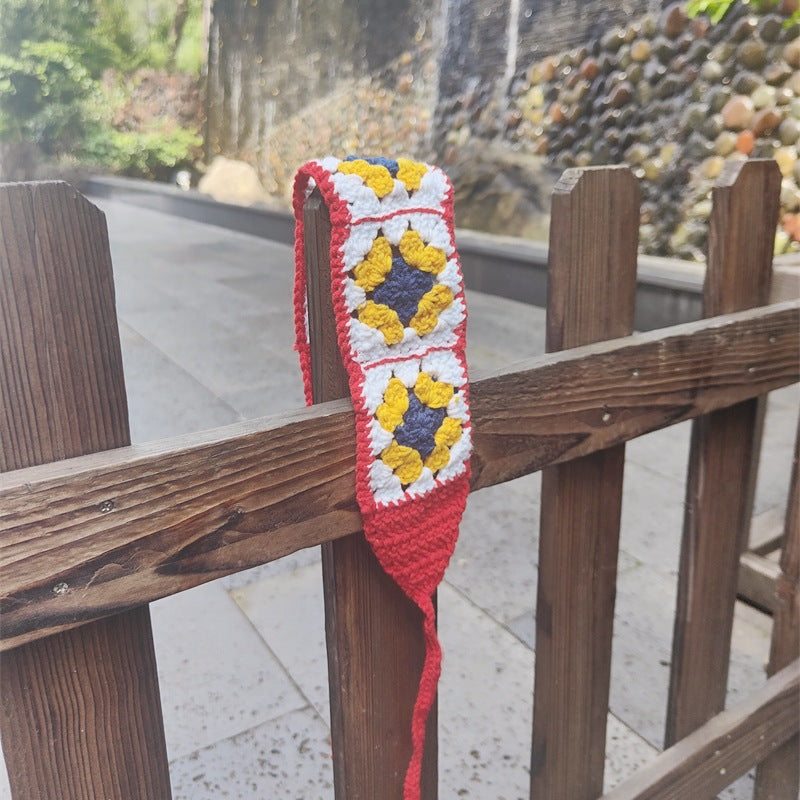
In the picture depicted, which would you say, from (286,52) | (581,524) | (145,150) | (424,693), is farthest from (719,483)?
(145,150)

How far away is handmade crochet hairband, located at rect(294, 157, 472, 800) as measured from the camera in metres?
0.71

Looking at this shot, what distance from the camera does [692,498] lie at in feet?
3.96

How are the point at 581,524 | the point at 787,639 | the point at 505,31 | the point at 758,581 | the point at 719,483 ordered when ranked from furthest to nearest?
1. the point at 505,31
2. the point at 758,581
3. the point at 787,639
4. the point at 719,483
5. the point at 581,524

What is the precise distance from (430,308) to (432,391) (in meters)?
0.08

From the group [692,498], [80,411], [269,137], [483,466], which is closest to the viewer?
[80,411]

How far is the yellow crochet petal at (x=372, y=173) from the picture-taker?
27.9 inches

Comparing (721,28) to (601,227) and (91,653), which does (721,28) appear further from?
(91,653)

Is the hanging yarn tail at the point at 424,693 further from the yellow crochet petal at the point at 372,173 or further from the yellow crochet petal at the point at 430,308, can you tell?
the yellow crochet petal at the point at 372,173

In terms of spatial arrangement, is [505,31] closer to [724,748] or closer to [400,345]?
[724,748]

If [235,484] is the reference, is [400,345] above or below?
above

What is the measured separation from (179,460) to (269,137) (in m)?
15.4

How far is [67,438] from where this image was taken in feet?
2.13

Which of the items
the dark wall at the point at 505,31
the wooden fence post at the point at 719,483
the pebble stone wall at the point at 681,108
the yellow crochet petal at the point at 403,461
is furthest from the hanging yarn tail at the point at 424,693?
the dark wall at the point at 505,31

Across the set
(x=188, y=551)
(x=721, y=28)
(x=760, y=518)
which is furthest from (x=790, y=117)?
(x=188, y=551)
